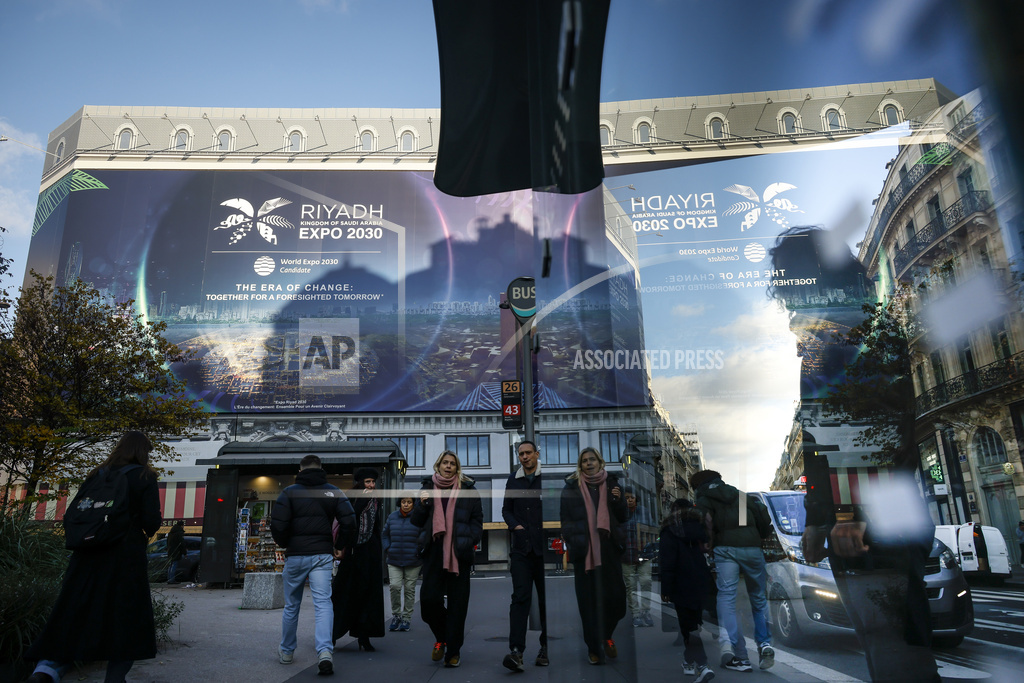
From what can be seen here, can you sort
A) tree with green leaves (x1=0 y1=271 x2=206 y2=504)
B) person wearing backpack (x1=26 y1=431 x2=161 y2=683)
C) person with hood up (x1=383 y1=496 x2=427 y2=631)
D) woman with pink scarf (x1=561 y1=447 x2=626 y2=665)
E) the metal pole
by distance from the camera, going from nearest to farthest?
woman with pink scarf (x1=561 y1=447 x2=626 y2=665) → the metal pole → person wearing backpack (x1=26 y1=431 x2=161 y2=683) → person with hood up (x1=383 y1=496 x2=427 y2=631) → tree with green leaves (x1=0 y1=271 x2=206 y2=504)

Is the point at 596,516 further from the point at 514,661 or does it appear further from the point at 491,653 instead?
the point at 491,653

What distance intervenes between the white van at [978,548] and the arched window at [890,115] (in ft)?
1.07

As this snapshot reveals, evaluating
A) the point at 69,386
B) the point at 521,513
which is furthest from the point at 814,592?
the point at 69,386

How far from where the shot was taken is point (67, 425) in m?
14.9

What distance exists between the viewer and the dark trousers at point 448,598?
16.4 feet

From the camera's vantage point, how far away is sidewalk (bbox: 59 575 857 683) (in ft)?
2.67

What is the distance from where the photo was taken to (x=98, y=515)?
11.4 ft

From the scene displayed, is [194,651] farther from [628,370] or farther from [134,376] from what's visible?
[134,376]

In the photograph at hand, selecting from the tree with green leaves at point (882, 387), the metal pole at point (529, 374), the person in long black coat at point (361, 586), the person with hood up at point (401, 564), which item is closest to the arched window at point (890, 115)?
the tree with green leaves at point (882, 387)

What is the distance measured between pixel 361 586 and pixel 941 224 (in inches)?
228

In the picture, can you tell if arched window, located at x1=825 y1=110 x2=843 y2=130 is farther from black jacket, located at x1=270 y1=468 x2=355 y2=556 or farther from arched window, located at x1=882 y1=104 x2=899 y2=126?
black jacket, located at x1=270 y1=468 x2=355 y2=556

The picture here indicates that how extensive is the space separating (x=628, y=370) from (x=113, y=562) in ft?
11.9

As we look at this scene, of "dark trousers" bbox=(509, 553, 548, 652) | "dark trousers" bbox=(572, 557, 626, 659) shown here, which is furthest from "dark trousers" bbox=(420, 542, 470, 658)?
"dark trousers" bbox=(572, 557, 626, 659)

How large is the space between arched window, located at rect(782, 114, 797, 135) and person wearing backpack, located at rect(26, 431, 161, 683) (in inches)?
148
